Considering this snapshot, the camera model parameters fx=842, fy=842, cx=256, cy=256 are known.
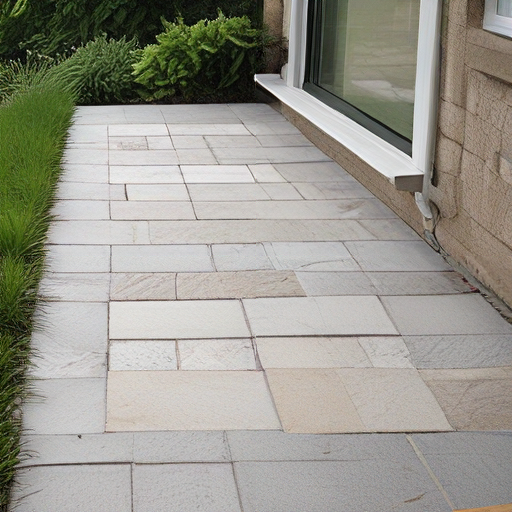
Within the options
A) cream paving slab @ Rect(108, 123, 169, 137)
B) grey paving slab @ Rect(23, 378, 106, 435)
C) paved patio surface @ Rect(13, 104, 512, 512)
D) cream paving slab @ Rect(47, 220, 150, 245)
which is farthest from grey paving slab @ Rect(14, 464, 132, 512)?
cream paving slab @ Rect(108, 123, 169, 137)

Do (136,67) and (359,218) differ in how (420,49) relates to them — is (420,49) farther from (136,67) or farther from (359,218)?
(136,67)

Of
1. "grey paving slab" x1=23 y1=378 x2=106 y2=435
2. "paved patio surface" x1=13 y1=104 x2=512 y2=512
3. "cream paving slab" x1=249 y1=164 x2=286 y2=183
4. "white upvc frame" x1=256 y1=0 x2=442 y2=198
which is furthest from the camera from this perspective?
"cream paving slab" x1=249 y1=164 x2=286 y2=183

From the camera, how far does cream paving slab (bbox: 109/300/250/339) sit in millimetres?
3209

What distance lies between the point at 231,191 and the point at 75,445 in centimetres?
309

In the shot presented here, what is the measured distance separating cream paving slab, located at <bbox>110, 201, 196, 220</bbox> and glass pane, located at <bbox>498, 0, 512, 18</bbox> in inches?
78.3

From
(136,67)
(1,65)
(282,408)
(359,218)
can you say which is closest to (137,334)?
(282,408)

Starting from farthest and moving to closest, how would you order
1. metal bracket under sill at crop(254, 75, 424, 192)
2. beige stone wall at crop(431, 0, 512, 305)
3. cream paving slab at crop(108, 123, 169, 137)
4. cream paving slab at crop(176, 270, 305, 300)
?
cream paving slab at crop(108, 123, 169, 137) < metal bracket under sill at crop(254, 75, 424, 192) < cream paving slab at crop(176, 270, 305, 300) < beige stone wall at crop(431, 0, 512, 305)

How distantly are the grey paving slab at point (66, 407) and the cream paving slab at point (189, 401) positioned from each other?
43mm

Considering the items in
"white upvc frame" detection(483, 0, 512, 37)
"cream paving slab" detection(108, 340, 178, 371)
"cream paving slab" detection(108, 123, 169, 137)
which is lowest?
"cream paving slab" detection(108, 340, 178, 371)

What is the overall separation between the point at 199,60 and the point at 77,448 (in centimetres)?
681

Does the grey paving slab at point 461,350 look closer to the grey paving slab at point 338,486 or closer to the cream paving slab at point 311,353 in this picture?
the cream paving slab at point 311,353

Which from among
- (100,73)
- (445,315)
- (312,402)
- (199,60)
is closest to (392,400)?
(312,402)

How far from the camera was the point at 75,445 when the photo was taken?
2.41 meters

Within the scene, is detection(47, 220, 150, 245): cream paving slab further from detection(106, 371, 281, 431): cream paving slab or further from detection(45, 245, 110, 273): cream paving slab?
detection(106, 371, 281, 431): cream paving slab
